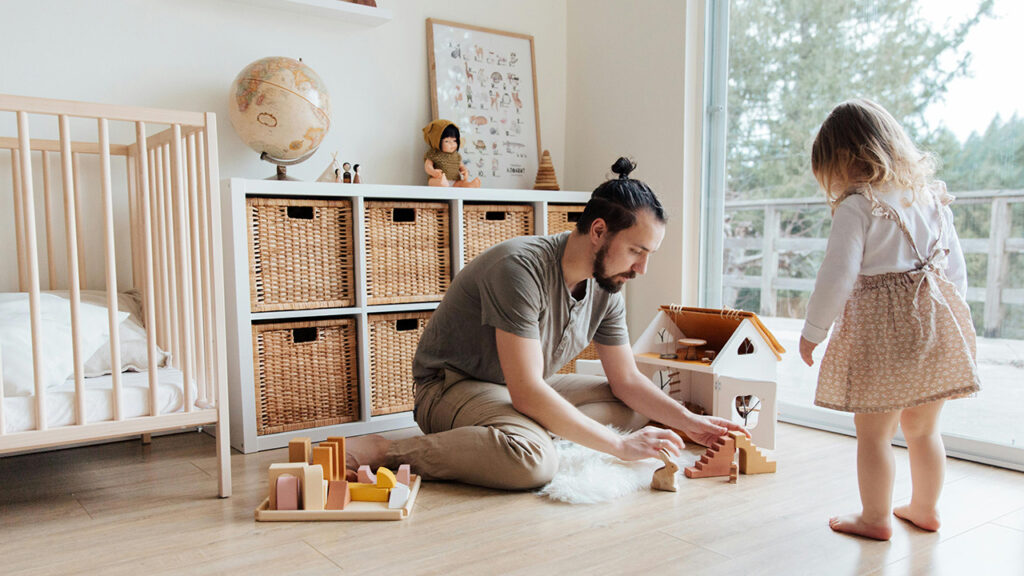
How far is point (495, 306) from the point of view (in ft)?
5.74

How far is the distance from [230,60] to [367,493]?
1.53 meters

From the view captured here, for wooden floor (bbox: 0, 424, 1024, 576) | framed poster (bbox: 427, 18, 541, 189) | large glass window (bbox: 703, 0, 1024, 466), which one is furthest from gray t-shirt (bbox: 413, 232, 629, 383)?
framed poster (bbox: 427, 18, 541, 189)

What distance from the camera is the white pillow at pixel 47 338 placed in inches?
59.1

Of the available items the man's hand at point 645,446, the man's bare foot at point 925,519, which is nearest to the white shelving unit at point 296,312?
the man's hand at point 645,446

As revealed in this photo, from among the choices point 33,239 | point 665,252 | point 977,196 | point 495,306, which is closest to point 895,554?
point 495,306

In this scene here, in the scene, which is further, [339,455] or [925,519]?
[339,455]

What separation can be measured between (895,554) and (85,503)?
1.67 m

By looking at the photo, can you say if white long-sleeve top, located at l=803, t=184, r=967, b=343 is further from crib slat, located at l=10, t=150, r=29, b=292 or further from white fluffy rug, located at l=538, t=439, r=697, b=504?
crib slat, located at l=10, t=150, r=29, b=292

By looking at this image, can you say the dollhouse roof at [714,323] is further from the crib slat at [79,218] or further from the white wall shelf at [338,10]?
the crib slat at [79,218]

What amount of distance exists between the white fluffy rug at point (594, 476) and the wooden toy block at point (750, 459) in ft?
0.43

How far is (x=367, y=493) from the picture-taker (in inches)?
63.6

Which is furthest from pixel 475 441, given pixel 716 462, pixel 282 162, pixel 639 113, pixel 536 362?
pixel 639 113

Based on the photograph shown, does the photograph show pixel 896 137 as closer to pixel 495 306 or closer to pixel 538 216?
pixel 495 306

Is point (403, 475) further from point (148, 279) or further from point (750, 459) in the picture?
point (750, 459)
